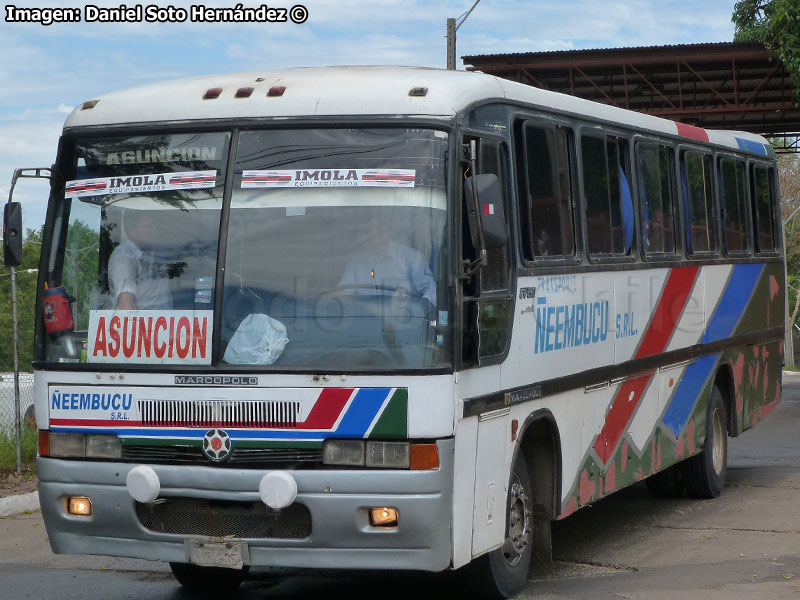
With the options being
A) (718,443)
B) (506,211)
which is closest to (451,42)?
(718,443)

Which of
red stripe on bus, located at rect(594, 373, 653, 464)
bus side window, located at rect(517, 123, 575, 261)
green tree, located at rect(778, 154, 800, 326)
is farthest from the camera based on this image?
green tree, located at rect(778, 154, 800, 326)

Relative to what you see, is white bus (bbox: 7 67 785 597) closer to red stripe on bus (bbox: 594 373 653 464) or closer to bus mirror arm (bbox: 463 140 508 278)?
bus mirror arm (bbox: 463 140 508 278)

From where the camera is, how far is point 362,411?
646 centimetres

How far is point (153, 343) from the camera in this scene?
684 cm

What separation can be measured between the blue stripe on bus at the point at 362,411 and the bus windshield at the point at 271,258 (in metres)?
0.14

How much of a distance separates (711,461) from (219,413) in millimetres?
6411

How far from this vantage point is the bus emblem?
665 centimetres

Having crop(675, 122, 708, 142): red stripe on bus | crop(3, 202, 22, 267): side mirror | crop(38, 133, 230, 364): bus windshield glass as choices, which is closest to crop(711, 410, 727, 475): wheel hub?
crop(675, 122, 708, 142): red stripe on bus

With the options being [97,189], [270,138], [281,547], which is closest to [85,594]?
[281,547]

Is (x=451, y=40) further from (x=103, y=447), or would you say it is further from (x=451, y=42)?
(x=103, y=447)

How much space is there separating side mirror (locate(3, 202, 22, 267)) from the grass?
18.4 feet

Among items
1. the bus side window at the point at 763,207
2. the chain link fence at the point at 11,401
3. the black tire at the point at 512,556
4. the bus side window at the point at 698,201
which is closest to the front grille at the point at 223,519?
the black tire at the point at 512,556

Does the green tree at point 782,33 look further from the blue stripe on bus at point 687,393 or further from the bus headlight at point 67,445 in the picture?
the bus headlight at point 67,445

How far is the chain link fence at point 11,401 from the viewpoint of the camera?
1411cm
